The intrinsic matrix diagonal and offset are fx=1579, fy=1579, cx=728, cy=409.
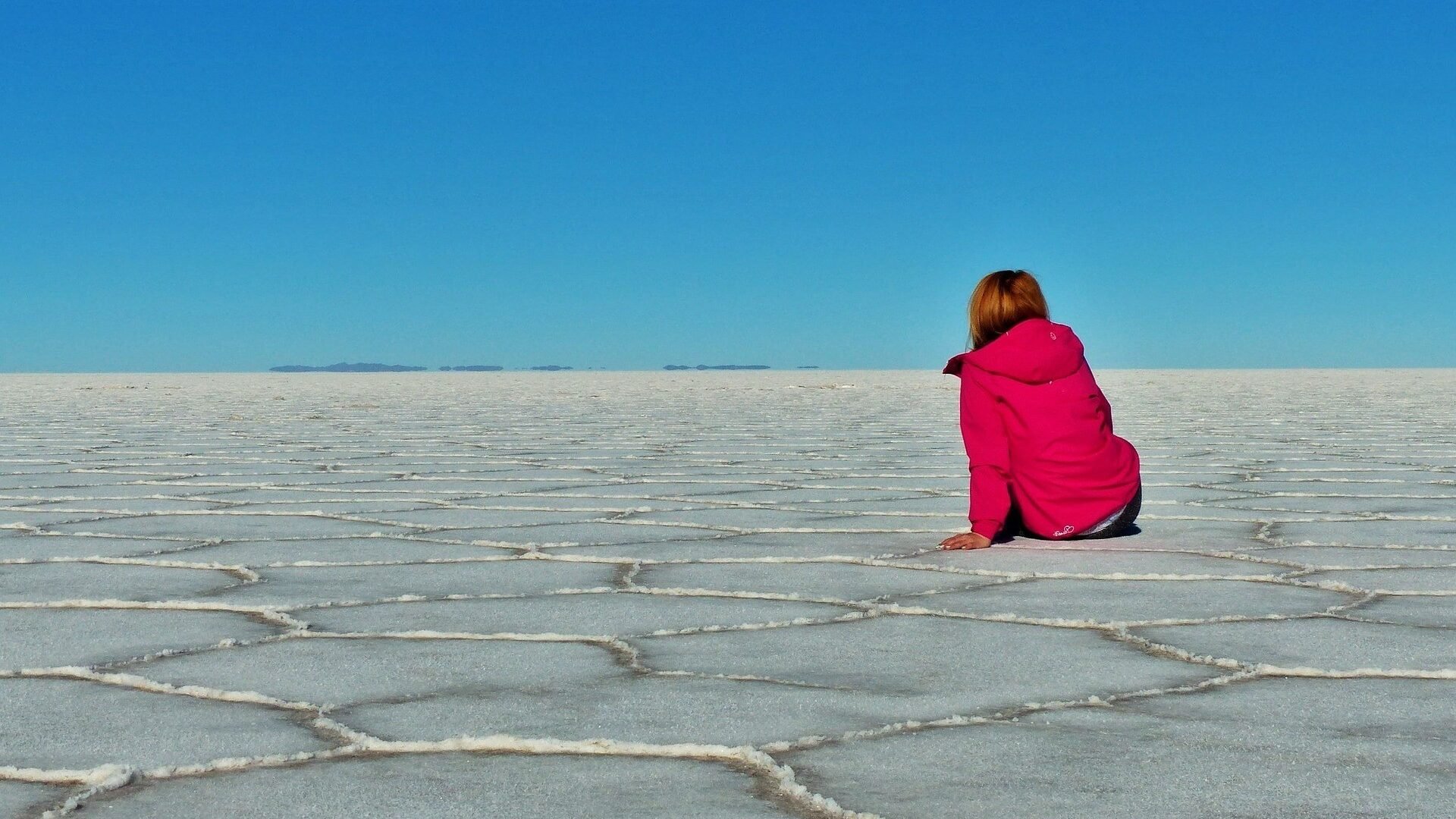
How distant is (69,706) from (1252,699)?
1.26 metres

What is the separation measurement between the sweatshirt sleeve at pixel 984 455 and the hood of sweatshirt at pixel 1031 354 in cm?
6

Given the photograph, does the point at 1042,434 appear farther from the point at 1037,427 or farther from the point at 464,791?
the point at 464,791

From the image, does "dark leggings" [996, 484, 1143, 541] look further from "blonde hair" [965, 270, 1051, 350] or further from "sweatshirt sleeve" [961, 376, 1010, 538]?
"blonde hair" [965, 270, 1051, 350]

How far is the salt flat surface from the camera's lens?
139cm

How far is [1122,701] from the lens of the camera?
169cm

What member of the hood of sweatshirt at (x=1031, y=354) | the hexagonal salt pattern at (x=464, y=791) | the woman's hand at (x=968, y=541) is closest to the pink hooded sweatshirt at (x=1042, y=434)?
the hood of sweatshirt at (x=1031, y=354)

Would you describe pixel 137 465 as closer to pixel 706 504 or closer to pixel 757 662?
pixel 706 504

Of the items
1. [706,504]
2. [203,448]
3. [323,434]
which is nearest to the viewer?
[706,504]

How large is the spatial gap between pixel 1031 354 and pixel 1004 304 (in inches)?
4.8

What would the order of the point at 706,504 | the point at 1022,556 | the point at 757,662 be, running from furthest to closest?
the point at 706,504, the point at 1022,556, the point at 757,662

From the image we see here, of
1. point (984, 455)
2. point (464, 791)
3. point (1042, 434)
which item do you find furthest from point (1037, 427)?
point (464, 791)

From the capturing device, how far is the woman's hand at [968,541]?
2.99 m

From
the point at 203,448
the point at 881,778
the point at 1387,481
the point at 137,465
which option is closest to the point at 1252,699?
the point at 881,778

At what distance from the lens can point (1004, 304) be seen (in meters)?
3.18
